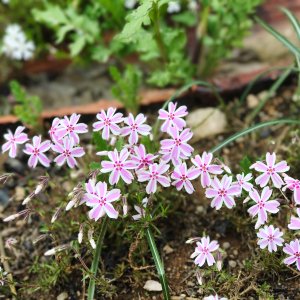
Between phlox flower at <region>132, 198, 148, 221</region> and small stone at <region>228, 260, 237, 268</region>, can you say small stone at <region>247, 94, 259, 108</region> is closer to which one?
small stone at <region>228, 260, 237, 268</region>

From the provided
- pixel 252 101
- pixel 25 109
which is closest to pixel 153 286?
pixel 25 109

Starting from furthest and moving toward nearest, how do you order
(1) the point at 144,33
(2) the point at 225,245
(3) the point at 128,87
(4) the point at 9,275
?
(3) the point at 128,87, (1) the point at 144,33, (2) the point at 225,245, (4) the point at 9,275

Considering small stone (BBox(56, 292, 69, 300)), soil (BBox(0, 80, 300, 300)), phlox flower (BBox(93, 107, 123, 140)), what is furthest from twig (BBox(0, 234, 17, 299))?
phlox flower (BBox(93, 107, 123, 140))

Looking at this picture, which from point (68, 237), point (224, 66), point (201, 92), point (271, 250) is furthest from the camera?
point (224, 66)

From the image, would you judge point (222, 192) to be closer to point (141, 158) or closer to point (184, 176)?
point (184, 176)

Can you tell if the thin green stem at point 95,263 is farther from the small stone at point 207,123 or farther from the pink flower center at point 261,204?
the small stone at point 207,123

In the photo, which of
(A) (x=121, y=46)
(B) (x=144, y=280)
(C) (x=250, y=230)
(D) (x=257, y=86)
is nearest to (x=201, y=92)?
(D) (x=257, y=86)

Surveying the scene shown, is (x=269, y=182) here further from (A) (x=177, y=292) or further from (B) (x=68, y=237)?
(B) (x=68, y=237)
